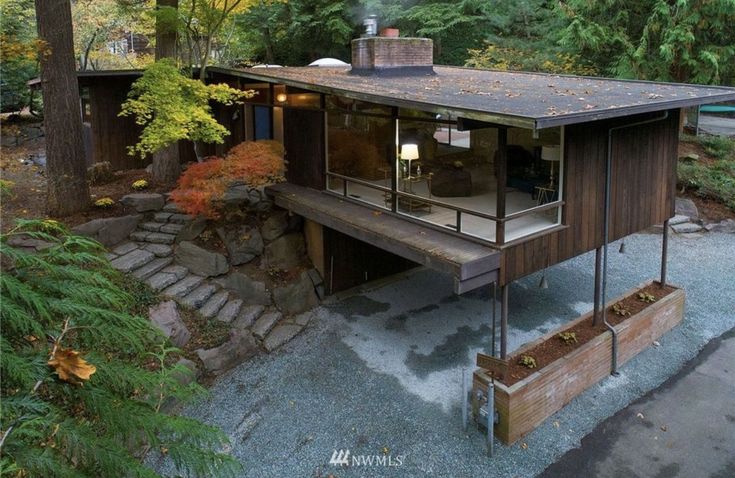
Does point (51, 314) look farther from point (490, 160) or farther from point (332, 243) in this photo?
point (332, 243)

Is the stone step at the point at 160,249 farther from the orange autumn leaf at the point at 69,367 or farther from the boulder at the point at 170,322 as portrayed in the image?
the orange autumn leaf at the point at 69,367

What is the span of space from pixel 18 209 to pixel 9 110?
37.8 feet

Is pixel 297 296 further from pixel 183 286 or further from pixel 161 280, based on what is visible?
pixel 161 280

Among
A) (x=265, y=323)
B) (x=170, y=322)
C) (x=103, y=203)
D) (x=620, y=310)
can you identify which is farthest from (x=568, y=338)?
(x=103, y=203)

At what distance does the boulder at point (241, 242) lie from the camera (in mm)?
11039

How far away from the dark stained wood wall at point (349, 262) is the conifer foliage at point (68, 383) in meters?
8.47

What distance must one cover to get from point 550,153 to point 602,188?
1.19 m

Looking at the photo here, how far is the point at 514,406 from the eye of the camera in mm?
7441

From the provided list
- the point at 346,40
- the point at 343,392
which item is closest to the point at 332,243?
the point at 343,392

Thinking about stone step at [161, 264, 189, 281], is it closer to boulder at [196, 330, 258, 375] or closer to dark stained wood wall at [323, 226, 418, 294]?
boulder at [196, 330, 258, 375]

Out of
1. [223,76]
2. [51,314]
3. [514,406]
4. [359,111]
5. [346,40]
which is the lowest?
[514,406]

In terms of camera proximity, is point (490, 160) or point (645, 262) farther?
point (645, 262)

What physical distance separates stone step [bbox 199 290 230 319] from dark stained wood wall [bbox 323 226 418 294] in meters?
2.16

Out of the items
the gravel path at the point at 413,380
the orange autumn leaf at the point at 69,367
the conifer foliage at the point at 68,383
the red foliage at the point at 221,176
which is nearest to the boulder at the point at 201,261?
the red foliage at the point at 221,176
